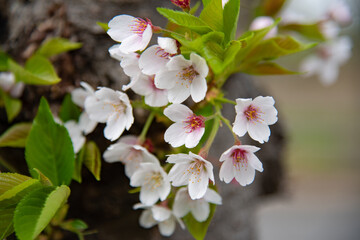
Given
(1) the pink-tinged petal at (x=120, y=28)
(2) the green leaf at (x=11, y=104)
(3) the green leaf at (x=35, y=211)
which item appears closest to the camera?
(3) the green leaf at (x=35, y=211)

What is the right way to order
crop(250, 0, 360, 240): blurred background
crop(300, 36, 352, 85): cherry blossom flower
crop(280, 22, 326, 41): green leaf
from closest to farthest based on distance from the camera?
crop(280, 22, 326, 41): green leaf
crop(300, 36, 352, 85): cherry blossom flower
crop(250, 0, 360, 240): blurred background

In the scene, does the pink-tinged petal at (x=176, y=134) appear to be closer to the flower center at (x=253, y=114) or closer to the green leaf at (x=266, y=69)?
the flower center at (x=253, y=114)

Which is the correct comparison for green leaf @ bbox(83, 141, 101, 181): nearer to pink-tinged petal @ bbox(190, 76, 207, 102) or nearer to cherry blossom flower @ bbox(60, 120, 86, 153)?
cherry blossom flower @ bbox(60, 120, 86, 153)

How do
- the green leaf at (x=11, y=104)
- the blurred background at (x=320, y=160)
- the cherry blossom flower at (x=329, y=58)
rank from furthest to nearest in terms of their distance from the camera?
1. the blurred background at (x=320, y=160)
2. the cherry blossom flower at (x=329, y=58)
3. the green leaf at (x=11, y=104)

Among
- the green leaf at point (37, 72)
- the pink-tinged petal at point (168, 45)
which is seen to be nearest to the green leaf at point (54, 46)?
the green leaf at point (37, 72)

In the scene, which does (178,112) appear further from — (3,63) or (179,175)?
(3,63)

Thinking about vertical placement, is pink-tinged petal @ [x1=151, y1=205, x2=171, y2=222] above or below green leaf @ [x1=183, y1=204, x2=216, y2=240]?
above

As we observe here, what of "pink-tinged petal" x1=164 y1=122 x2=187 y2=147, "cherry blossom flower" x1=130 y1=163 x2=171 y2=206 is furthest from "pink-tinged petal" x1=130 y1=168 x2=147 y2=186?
"pink-tinged petal" x1=164 y1=122 x2=187 y2=147
